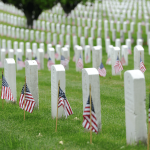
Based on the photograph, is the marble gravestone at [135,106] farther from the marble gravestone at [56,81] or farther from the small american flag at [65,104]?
the marble gravestone at [56,81]

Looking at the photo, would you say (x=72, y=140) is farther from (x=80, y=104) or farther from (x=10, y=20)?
(x=10, y=20)

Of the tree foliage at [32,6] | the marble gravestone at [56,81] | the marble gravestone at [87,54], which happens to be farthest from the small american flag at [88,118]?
the tree foliage at [32,6]

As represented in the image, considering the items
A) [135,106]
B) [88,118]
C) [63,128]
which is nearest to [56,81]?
[63,128]

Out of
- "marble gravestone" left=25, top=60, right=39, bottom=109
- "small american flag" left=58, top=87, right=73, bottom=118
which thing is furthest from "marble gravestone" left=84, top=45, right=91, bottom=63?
"small american flag" left=58, top=87, right=73, bottom=118

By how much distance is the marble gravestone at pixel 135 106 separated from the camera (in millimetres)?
5344

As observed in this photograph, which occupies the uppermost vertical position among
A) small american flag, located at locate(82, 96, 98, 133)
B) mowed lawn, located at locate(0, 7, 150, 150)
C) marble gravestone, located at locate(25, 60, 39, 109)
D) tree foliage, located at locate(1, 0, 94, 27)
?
tree foliage, located at locate(1, 0, 94, 27)

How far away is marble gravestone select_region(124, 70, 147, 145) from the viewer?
17.5ft

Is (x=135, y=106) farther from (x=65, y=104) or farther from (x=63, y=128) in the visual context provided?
(x=63, y=128)

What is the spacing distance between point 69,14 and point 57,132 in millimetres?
27710

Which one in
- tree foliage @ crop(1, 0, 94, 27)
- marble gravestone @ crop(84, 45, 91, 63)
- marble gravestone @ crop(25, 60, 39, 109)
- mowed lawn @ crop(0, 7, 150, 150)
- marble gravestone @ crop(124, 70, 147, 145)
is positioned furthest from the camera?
tree foliage @ crop(1, 0, 94, 27)

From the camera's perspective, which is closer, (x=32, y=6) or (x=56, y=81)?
(x=56, y=81)

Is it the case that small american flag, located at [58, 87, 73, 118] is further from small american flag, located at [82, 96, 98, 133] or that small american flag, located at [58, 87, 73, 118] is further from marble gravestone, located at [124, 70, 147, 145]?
marble gravestone, located at [124, 70, 147, 145]

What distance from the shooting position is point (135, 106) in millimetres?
5352

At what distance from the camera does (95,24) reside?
27.3m
